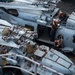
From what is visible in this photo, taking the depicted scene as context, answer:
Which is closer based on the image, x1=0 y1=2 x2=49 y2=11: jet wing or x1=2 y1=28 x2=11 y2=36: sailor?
x1=2 y1=28 x2=11 y2=36: sailor

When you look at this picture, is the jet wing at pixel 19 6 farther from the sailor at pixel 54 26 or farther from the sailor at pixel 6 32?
the sailor at pixel 6 32

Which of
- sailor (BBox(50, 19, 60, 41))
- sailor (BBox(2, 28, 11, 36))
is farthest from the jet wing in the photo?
sailor (BBox(2, 28, 11, 36))

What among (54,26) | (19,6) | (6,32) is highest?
(19,6)

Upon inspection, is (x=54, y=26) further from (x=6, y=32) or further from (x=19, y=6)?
(x=6, y=32)

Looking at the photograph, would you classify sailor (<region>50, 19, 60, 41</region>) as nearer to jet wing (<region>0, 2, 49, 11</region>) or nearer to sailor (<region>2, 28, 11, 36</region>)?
jet wing (<region>0, 2, 49, 11</region>)

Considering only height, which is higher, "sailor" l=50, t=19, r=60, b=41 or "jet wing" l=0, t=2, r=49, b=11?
"jet wing" l=0, t=2, r=49, b=11

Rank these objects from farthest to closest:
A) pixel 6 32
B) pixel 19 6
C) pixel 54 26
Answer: pixel 19 6 < pixel 54 26 < pixel 6 32

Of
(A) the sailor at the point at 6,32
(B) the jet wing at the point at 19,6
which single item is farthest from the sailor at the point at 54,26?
(A) the sailor at the point at 6,32

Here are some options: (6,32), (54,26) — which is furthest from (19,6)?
(6,32)

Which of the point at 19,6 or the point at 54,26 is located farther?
the point at 19,6

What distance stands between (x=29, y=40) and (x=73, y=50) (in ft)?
11.8

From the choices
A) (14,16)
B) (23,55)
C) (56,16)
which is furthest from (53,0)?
(23,55)

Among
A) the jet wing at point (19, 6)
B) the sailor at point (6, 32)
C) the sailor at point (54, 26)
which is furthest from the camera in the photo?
the jet wing at point (19, 6)

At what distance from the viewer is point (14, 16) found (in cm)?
1589
